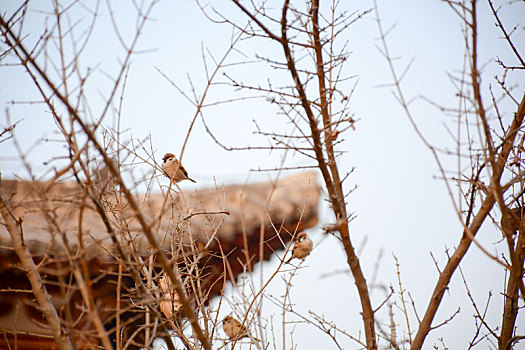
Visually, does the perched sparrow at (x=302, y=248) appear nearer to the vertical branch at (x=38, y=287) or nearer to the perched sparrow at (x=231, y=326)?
the perched sparrow at (x=231, y=326)

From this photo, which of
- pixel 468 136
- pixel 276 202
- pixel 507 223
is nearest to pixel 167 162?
pixel 276 202

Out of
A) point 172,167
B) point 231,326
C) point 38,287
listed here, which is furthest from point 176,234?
point 172,167

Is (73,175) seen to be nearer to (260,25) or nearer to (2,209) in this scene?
(2,209)

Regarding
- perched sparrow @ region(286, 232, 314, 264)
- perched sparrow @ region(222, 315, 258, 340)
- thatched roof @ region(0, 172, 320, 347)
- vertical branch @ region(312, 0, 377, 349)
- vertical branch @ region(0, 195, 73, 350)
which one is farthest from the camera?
perched sparrow @ region(286, 232, 314, 264)

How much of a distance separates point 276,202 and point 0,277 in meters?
2.49

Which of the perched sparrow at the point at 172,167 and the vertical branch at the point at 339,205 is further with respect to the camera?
the perched sparrow at the point at 172,167

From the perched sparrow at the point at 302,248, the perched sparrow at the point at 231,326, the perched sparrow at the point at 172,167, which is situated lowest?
the perched sparrow at the point at 231,326

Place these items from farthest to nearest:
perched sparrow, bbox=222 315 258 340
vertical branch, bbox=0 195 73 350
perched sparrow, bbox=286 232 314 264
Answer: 1. perched sparrow, bbox=286 232 314 264
2. perched sparrow, bbox=222 315 258 340
3. vertical branch, bbox=0 195 73 350

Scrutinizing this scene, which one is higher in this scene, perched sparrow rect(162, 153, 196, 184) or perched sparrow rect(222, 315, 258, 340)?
perched sparrow rect(162, 153, 196, 184)

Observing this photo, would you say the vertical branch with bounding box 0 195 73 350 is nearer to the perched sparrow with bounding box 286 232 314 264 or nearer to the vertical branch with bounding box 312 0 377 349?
the vertical branch with bounding box 312 0 377 349

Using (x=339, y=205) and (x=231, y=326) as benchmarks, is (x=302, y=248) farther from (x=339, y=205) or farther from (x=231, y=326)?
(x=339, y=205)

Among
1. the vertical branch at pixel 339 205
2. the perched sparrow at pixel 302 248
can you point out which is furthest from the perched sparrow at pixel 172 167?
the vertical branch at pixel 339 205

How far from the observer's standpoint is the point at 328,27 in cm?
286

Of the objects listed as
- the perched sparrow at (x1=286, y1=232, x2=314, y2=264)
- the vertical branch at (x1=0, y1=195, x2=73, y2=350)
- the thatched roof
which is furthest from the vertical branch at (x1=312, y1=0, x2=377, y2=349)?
the perched sparrow at (x1=286, y1=232, x2=314, y2=264)
